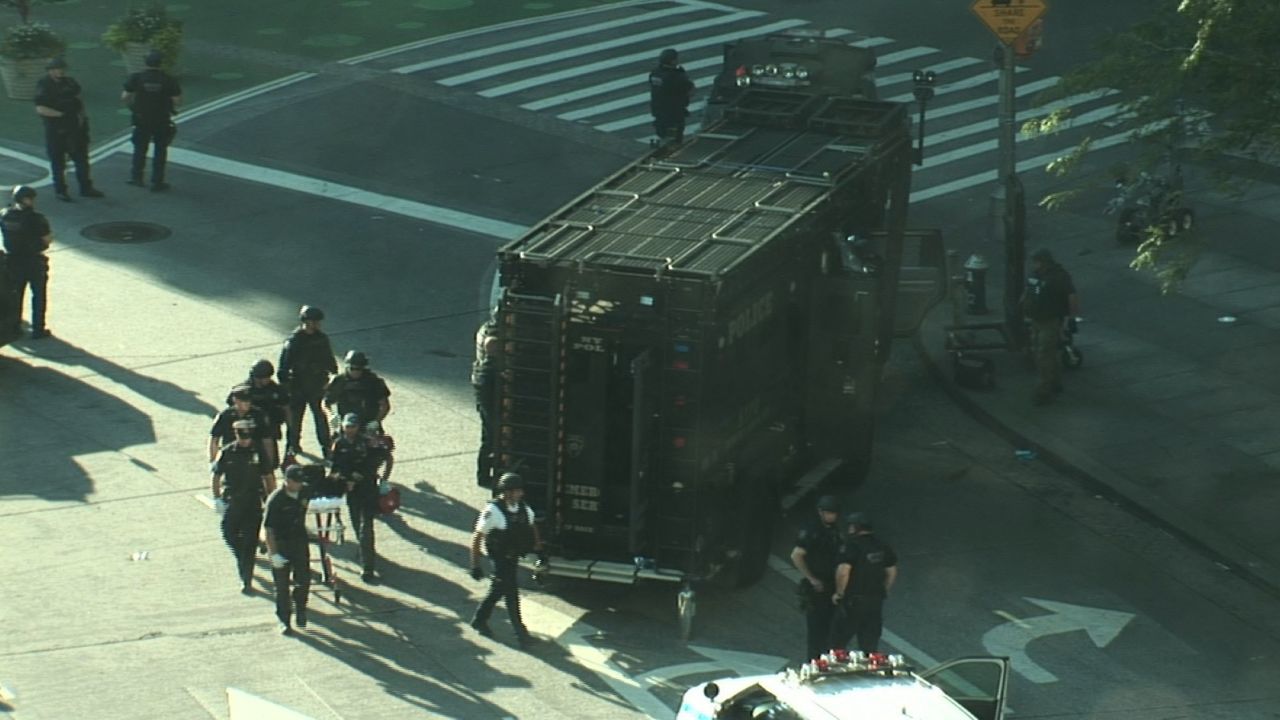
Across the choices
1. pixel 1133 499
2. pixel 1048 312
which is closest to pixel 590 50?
pixel 1048 312

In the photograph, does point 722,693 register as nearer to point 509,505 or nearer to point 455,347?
point 509,505

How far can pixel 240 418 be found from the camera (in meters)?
18.9

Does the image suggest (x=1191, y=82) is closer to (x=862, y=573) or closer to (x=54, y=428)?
(x=862, y=573)

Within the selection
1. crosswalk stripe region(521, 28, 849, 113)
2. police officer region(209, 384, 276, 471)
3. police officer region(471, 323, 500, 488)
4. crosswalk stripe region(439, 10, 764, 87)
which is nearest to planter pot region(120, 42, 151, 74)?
crosswalk stripe region(439, 10, 764, 87)

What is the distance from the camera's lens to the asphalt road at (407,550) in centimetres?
1670

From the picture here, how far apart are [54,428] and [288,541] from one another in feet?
19.5

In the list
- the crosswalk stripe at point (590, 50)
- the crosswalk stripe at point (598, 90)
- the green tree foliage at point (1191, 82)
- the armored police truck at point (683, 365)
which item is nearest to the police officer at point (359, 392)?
the armored police truck at point (683, 365)

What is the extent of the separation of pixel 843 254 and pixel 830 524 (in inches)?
176

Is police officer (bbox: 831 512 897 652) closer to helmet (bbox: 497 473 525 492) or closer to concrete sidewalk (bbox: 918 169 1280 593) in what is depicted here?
helmet (bbox: 497 473 525 492)

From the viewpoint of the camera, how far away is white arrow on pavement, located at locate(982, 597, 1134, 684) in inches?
682

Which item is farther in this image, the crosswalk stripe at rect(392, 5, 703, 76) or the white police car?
the crosswalk stripe at rect(392, 5, 703, 76)

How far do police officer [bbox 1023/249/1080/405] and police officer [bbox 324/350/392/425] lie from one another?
7910 mm

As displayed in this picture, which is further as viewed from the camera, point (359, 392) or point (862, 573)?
point (359, 392)

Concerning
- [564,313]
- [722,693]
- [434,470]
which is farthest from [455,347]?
[722,693]
